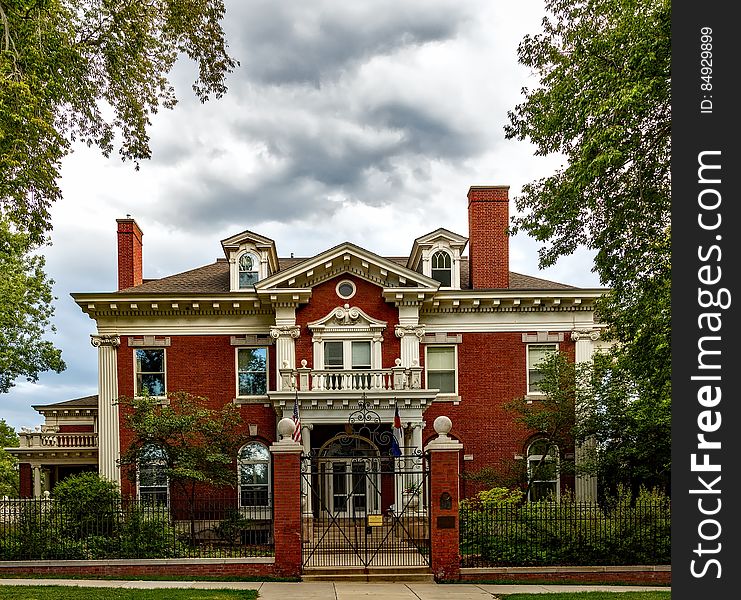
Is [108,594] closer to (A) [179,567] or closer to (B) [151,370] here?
(A) [179,567]

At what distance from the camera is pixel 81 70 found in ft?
50.2

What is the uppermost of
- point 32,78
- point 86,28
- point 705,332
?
point 86,28

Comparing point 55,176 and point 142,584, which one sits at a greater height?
point 55,176

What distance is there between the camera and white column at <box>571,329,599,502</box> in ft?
88.6

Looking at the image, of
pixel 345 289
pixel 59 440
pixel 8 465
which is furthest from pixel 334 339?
pixel 8 465

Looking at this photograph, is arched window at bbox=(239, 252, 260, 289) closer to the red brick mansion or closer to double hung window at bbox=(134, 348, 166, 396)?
the red brick mansion

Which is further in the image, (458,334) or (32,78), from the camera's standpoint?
(458,334)

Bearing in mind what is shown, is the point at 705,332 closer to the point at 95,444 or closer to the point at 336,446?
the point at 336,446

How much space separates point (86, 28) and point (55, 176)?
3051 millimetres

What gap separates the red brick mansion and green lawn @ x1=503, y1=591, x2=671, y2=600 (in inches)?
505

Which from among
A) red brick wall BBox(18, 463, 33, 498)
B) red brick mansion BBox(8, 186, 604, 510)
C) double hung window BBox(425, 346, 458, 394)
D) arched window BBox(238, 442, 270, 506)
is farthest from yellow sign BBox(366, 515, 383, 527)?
red brick wall BBox(18, 463, 33, 498)

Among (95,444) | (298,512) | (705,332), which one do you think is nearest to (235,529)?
(298,512)

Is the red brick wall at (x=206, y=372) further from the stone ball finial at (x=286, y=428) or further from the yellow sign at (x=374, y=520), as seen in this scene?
the yellow sign at (x=374, y=520)

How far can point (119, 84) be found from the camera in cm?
1608
